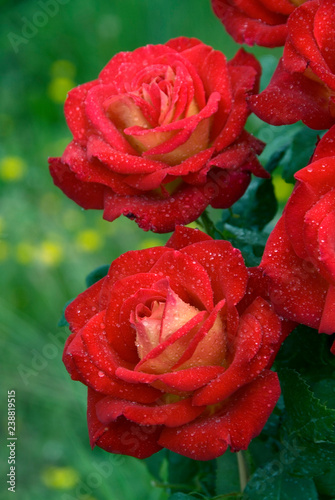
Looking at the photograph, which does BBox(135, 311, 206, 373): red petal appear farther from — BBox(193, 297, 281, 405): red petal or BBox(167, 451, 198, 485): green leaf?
BBox(167, 451, 198, 485): green leaf

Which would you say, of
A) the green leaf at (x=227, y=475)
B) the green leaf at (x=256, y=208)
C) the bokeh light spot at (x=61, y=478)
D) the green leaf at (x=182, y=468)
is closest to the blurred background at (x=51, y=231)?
the bokeh light spot at (x=61, y=478)

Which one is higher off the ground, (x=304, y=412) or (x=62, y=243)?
(x=304, y=412)

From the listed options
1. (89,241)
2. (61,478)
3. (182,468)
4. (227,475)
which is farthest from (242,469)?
(89,241)

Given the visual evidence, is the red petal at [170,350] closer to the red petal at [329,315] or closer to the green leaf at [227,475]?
the red petal at [329,315]

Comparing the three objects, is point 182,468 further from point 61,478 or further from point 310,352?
point 61,478

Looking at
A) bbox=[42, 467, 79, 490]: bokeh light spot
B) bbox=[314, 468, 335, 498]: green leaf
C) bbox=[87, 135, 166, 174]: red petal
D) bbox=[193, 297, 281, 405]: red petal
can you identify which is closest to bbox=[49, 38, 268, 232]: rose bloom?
bbox=[87, 135, 166, 174]: red petal
